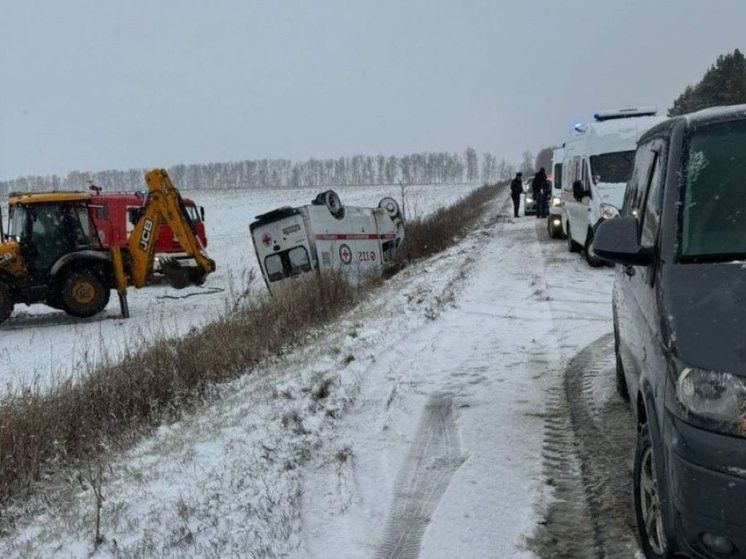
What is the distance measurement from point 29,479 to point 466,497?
126 inches

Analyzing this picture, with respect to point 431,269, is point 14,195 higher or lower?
higher

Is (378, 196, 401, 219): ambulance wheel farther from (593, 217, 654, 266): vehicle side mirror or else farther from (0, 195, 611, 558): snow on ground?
(593, 217, 654, 266): vehicle side mirror

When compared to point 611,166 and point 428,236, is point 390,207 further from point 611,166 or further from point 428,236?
point 611,166

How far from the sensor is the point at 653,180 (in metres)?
3.89

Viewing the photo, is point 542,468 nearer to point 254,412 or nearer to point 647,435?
point 647,435

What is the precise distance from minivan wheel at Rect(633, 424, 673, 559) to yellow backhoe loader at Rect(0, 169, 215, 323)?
1288 centimetres

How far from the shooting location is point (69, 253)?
1473cm

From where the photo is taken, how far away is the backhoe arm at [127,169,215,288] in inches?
606

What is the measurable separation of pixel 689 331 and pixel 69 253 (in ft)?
46.9

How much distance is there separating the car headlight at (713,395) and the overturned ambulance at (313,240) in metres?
Answer: 10.9

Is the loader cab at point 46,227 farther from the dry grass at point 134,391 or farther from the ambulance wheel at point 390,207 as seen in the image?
the ambulance wheel at point 390,207

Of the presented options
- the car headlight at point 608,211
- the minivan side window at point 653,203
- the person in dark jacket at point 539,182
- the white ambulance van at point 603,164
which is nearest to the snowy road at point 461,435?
the minivan side window at point 653,203

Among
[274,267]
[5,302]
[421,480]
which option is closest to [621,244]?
[421,480]

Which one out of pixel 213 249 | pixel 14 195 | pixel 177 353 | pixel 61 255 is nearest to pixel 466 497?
pixel 177 353
